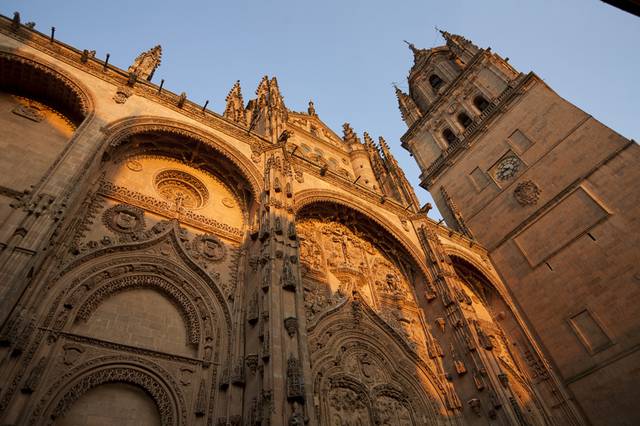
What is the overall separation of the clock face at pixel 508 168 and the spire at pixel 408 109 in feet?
31.0

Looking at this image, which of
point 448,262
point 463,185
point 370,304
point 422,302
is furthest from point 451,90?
point 370,304

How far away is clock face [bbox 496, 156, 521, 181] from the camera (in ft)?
62.4

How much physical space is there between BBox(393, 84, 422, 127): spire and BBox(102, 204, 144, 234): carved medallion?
2282 cm

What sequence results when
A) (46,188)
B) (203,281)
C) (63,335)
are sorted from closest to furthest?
1. (63,335)
2. (46,188)
3. (203,281)

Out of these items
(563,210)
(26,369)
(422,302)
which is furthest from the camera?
(563,210)

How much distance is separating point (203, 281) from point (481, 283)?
42.2ft

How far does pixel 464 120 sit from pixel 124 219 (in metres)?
21.7

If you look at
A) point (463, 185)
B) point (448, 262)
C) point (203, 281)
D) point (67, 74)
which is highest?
point (463, 185)

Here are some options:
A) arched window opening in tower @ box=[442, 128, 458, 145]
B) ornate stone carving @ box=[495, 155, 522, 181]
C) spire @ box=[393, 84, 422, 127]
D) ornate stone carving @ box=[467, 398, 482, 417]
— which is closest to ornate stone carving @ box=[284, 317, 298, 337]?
ornate stone carving @ box=[467, 398, 482, 417]

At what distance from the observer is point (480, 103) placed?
24.2m

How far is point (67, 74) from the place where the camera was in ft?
32.4

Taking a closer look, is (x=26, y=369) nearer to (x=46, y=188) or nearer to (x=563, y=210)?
(x=46, y=188)

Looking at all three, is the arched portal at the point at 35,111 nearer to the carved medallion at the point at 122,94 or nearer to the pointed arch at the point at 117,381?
the carved medallion at the point at 122,94

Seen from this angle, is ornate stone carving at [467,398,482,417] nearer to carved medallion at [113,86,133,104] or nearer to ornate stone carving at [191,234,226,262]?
ornate stone carving at [191,234,226,262]
